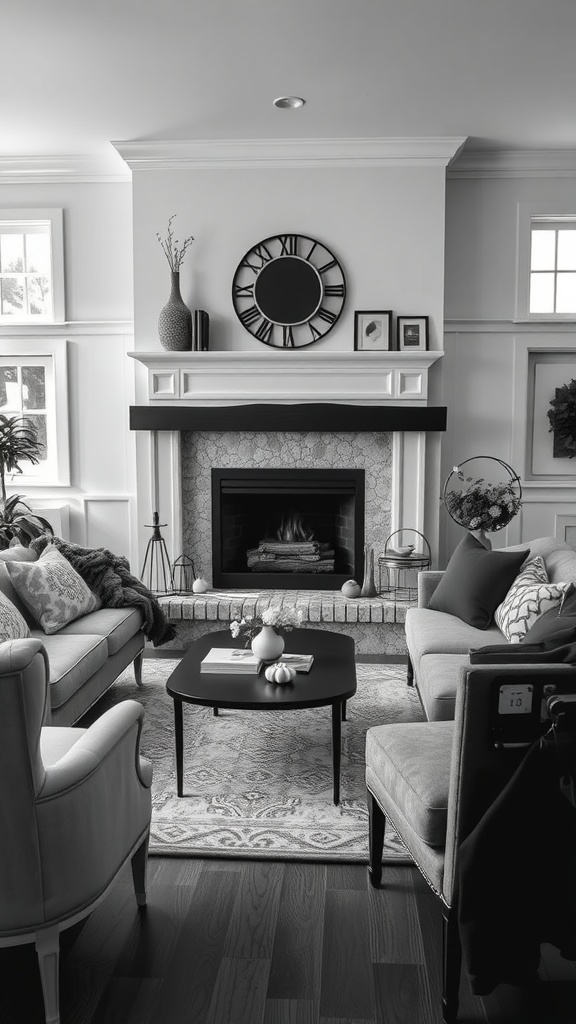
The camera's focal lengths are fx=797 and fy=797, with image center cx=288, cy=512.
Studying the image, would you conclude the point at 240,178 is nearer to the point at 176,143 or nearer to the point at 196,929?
the point at 176,143

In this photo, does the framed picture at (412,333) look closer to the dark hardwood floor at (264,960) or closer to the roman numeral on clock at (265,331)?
the roman numeral on clock at (265,331)

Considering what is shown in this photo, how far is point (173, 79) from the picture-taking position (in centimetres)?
401

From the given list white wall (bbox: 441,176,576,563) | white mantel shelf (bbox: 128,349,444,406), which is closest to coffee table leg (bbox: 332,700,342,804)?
white mantel shelf (bbox: 128,349,444,406)

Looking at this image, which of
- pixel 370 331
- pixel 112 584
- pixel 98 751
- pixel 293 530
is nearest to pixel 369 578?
pixel 293 530

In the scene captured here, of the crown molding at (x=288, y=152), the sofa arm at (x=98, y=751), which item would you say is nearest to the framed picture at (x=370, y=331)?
the crown molding at (x=288, y=152)

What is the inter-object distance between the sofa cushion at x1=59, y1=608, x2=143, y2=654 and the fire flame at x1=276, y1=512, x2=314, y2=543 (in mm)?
1664

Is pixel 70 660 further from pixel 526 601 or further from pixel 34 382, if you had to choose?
pixel 34 382

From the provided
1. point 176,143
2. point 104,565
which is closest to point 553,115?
point 176,143

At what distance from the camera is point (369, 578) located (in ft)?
16.1

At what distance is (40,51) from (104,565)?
8.06 feet

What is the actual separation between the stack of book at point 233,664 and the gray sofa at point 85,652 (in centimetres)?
48

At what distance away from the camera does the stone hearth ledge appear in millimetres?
4656

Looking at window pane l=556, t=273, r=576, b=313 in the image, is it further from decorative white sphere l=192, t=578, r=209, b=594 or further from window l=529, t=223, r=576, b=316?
decorative white sphere l=192, t=578, r=209, b=594

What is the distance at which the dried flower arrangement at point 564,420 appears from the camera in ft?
16.7
